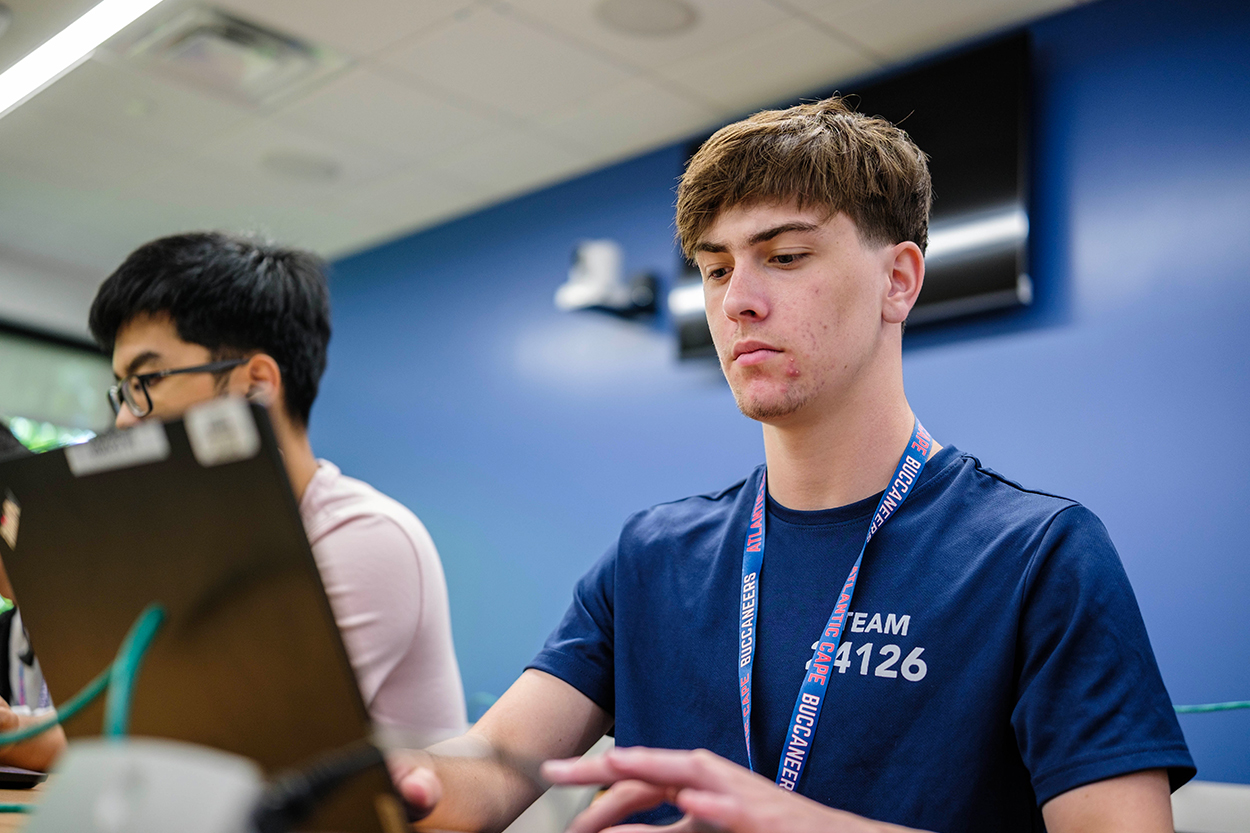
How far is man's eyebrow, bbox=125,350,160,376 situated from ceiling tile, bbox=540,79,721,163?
2.45m

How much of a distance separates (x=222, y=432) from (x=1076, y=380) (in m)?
2.90

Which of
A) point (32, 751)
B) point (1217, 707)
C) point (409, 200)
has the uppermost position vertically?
point (409, 200)

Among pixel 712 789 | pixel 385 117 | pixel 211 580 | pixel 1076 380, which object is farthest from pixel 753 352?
pixel 385 117

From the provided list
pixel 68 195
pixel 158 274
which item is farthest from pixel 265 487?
pixel 68 195

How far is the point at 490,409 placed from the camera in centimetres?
486

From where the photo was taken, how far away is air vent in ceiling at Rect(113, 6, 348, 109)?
139 inches

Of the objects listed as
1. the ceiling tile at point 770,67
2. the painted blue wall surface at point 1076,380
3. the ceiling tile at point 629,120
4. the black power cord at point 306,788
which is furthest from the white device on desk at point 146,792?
the ceiling tile at point 629,120

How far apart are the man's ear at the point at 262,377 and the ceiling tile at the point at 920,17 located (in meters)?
2.14

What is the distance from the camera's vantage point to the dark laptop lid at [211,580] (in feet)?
1.91

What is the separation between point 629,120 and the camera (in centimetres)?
409

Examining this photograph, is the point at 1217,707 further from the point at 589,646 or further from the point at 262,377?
the point at 262,377

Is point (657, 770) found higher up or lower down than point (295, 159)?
lower down

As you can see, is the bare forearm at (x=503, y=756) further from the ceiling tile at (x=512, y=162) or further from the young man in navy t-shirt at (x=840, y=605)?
the ceiling tile at (x=512, y=162)

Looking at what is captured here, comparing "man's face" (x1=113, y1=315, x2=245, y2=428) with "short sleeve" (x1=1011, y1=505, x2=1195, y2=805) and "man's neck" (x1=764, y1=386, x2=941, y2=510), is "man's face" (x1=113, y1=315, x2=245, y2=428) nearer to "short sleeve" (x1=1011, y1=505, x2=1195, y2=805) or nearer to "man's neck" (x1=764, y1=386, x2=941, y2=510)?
"man's neck" (x1=764, y1=386, x2=941, y2=510)
